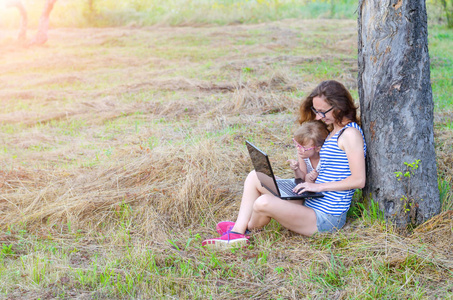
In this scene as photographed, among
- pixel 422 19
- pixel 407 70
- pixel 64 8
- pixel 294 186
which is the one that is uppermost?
pixel 64 8

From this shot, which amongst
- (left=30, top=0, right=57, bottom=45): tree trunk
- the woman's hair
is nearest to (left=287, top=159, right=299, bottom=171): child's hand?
the woman's hair

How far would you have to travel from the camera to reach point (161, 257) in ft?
10.2

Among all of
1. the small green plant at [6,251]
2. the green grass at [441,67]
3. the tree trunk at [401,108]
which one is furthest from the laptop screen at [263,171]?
the green grass at [441,67]

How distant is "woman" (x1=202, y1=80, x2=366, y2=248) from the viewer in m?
3.18

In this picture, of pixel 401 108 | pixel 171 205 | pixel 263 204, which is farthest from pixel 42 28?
pixel 401 108

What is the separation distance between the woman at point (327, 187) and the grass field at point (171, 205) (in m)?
0.12

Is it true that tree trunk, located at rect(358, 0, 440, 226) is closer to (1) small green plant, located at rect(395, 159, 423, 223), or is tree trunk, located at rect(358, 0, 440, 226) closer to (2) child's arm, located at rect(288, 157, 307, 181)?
(1) small green plant, located at rect(395, 159, 423, 223)

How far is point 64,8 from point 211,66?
17.5 m

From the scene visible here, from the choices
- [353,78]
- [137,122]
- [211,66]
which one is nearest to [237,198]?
[137,122]

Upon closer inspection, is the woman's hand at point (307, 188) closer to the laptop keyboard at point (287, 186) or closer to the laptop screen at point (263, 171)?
the laptop keyboard at point (287, 186)

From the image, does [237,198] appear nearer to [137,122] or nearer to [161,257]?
[161,257]

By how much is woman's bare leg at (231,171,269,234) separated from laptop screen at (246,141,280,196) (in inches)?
2.7

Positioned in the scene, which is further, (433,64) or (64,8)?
(64,8)

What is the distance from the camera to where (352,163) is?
317cm
